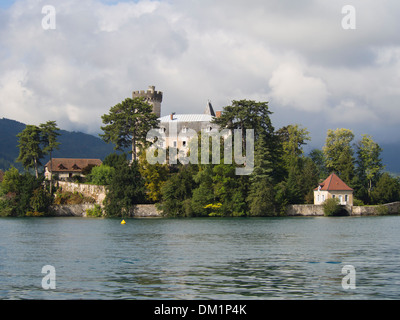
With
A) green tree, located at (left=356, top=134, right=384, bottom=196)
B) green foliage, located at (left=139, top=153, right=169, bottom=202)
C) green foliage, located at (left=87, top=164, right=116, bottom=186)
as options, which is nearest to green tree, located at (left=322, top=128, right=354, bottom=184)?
green tree, located at (left=356, top=134, right=384, bottom=196)

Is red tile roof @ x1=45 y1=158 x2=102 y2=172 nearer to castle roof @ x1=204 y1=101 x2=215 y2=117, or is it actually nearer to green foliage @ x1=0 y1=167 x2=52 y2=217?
green foliage @ x1=0 y1=167 x2=52 y2=217

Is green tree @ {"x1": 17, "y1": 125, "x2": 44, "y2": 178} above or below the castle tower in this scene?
below

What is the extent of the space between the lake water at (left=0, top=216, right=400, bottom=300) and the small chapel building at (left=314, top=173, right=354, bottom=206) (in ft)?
105

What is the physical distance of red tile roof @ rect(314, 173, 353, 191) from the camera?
7550 cm

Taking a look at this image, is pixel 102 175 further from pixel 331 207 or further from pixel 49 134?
pixel 331 207

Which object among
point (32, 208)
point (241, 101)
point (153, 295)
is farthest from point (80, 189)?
point (153, 295)

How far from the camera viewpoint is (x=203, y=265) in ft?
86.9

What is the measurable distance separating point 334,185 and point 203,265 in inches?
2048

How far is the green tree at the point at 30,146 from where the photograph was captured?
84.1 metres

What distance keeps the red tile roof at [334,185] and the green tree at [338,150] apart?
19.6 feet

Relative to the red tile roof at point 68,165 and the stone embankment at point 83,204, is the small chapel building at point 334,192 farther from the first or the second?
the red tile roof at point 68,165

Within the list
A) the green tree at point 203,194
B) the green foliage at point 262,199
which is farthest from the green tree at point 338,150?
the green tree at point 203,194

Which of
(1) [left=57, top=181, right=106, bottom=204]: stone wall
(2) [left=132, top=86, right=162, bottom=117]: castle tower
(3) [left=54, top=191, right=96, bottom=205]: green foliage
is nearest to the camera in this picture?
(1) [left=57, top=181, right=106, bottom=204]: stone wall

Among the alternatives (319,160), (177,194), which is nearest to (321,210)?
(177,194)
